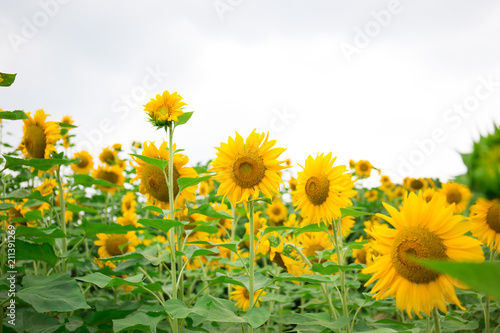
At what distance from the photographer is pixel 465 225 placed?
1.36m

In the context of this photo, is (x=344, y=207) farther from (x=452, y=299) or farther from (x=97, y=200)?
(x=97, y=200)

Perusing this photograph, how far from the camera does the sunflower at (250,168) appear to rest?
211 cm

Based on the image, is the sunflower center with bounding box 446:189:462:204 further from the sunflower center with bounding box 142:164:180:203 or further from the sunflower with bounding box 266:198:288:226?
the sunflower center with bounding box 142:164:180:203

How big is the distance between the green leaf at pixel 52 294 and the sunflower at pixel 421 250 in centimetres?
142

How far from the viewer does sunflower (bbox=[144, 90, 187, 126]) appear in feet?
6.96

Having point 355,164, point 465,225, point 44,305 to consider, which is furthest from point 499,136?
point 355,164

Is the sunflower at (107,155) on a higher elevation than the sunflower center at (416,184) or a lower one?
higher

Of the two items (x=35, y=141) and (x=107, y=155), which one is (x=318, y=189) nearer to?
(x=35, y=141)

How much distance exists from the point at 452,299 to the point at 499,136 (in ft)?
3.08

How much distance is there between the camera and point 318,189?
7.44 feet

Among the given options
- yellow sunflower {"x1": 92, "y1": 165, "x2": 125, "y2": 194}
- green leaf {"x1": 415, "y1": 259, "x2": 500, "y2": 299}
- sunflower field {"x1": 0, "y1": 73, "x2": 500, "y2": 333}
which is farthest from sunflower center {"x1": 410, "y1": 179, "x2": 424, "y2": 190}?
green leaf {"x1": 415, "y1": 259, "x2": 500, "y2": 299}

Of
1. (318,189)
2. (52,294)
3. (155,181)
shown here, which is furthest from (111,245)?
(318,189)

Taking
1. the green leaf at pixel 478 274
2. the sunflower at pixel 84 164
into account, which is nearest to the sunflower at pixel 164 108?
the green leaf at pixel 478 274

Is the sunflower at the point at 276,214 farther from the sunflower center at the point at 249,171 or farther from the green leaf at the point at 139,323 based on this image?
the green leaf at the point at 139,323
